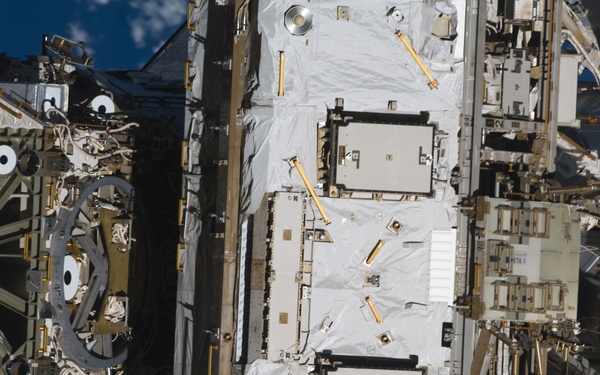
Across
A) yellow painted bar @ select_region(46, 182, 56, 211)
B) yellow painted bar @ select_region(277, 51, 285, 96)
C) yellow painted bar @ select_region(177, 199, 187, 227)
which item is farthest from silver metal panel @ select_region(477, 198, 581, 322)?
yellow painted bar @ select_region(46, 182, 56, 211)

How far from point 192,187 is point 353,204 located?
4.14 m

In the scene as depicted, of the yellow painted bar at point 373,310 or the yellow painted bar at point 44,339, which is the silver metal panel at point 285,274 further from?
the yellow painted bar at point 44,339

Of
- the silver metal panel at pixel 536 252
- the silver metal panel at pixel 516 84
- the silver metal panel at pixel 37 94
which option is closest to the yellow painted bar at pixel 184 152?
the silver metal panel at pixel 37 94

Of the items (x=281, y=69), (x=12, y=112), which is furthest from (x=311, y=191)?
(x=12, y=112)

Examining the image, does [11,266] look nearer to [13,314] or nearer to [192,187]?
[13,314]

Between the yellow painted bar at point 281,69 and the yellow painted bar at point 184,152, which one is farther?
the yellow painted bar at point 184,152

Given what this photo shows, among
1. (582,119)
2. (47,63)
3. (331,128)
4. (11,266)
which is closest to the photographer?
(331,128)

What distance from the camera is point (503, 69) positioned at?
18828 mm

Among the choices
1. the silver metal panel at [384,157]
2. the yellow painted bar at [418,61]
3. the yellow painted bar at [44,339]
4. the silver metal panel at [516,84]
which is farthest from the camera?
the silver metal panel at [516,84]

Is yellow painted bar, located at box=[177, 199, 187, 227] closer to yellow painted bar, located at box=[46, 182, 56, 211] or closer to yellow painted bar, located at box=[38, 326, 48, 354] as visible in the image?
yellow painted bar, located at box=[46, 182, 56, 211]

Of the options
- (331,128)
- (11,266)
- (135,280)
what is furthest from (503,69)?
(11,266)

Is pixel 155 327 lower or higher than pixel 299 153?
lower

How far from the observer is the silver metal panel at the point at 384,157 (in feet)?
57.5

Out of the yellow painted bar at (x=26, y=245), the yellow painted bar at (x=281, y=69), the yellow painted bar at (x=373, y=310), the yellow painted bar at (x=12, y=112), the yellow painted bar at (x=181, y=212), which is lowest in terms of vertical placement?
the yellow painted bar at (x=373, y=310)
